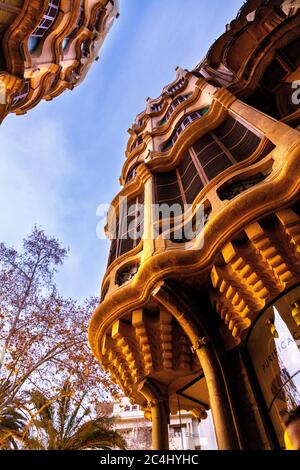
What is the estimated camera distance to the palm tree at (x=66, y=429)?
527 inches

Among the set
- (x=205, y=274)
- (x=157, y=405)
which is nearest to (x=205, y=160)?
(x=205, y=274)

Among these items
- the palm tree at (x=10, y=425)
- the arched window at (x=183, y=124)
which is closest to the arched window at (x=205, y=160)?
the arched window at (x=183, y=124)

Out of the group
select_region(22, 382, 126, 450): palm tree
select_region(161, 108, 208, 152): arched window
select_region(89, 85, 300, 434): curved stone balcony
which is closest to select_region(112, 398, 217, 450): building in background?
select_region(22, 382, 126, 450): palm tree

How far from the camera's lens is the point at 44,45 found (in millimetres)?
17812

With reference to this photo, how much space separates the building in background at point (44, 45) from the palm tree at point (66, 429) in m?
11.5

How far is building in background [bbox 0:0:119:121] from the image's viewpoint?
10.8m

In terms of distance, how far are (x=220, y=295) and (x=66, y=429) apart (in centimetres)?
1134

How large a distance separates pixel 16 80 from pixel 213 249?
350 inches

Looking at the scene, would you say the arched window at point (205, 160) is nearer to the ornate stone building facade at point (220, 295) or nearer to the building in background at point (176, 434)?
the ornate stone building facade at point (220, 295)

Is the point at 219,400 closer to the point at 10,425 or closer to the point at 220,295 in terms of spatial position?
the point at 220,295

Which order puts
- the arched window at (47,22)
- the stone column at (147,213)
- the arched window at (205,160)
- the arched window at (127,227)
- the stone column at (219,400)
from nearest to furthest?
the stone column at (219,400) < the stone column at (147,213) < the arched window at (205,160) < the arched window at (127,227) < the arched window at (47,22)
